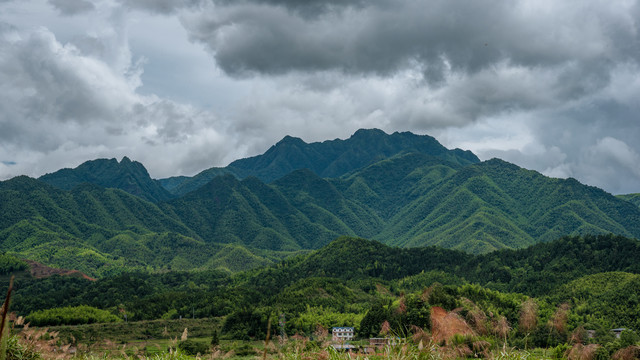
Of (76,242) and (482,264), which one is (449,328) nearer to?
(482,264)

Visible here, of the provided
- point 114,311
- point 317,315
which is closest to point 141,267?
point 114,311

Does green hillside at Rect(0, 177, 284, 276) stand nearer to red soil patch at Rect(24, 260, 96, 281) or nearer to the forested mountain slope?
red soil patch at Rect(24, 260, 96, 281)

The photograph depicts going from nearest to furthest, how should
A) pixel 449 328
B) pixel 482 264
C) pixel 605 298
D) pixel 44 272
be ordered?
pixel 449 328 → pixel 605 298 → pixel 482 264 → pixel 44 272

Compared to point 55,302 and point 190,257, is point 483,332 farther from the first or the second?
point 190,257

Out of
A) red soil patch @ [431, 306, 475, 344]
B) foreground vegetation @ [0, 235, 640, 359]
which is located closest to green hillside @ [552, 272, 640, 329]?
foreground vegetation @ [0, 235, 640, 359]

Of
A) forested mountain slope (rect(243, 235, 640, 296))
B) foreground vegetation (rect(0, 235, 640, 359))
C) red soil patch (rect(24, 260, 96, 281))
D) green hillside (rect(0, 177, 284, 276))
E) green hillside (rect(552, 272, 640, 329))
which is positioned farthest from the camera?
green hillside (rect(0, 177, 284, 276))

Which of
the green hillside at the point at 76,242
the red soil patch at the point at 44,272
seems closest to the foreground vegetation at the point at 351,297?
the red soil patch at the point at 44,272

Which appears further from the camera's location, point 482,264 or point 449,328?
point 482,264

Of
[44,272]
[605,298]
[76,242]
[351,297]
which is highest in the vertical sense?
[76,242]

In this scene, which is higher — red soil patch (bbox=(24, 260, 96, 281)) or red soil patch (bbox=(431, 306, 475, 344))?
red soil patch (bbox=(431, 306, 475, 344))

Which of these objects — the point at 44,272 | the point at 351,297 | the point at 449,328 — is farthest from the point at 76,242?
the point at 449,328

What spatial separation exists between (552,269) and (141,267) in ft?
421

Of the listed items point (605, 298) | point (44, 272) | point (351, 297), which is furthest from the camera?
point (44, 272)

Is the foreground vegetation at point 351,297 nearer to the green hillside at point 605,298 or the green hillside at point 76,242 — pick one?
the green hillside at point 605,298
